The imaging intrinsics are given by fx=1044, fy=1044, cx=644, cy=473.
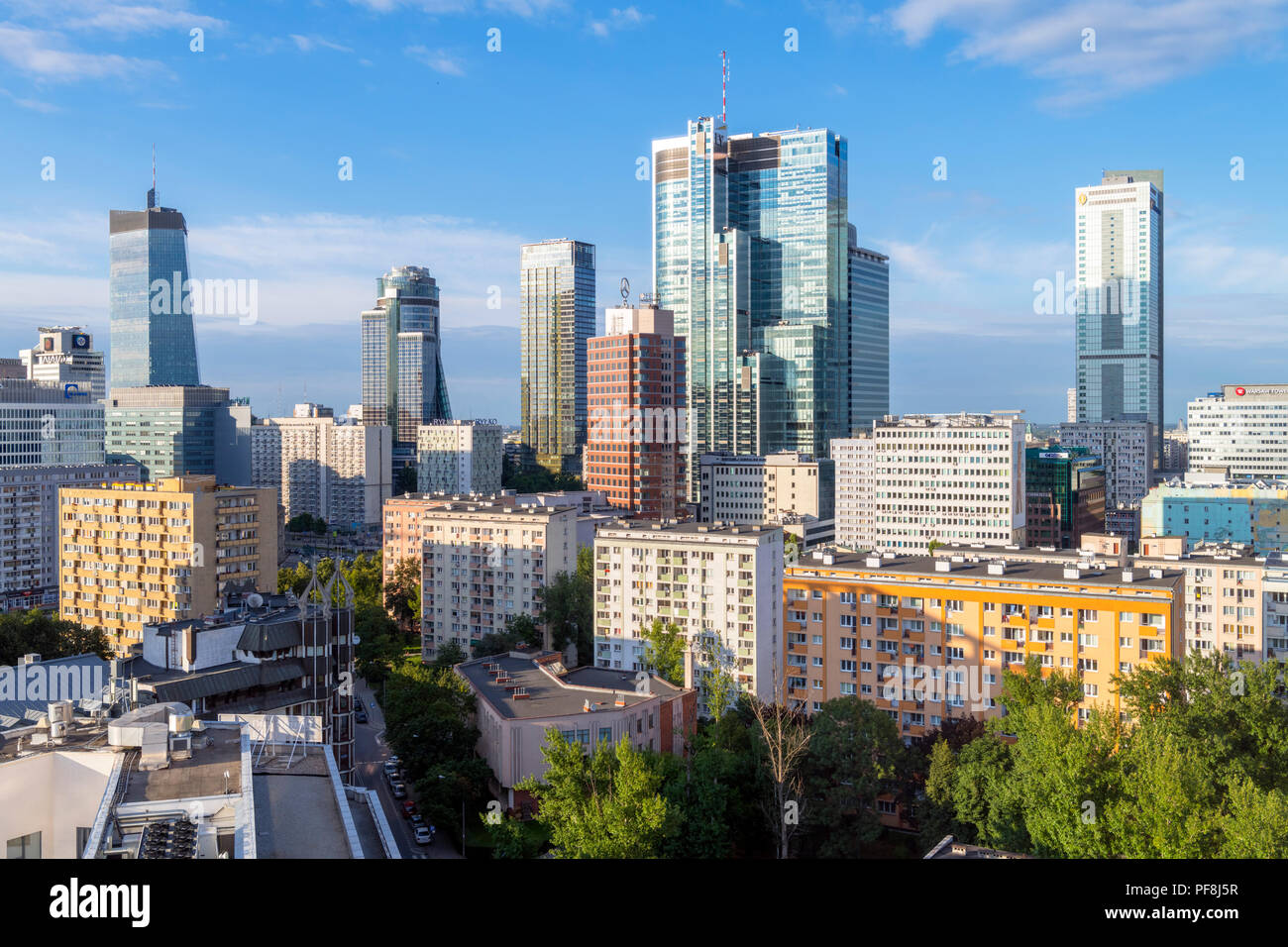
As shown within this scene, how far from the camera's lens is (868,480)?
188 ft

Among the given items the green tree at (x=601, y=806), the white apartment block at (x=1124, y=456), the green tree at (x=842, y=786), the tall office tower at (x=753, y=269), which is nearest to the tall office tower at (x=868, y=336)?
the tall office tower at (x=753, y=269)

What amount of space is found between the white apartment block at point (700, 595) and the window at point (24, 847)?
1743cm

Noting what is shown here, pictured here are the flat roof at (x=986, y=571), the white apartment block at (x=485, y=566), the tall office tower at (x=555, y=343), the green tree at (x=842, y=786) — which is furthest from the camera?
the tall office tower at (x=555, y=343)

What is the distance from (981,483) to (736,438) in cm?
2685

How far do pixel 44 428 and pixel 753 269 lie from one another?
47.9 metres

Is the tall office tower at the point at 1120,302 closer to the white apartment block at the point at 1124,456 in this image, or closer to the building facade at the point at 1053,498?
the white apartment block at the point at 1124,456

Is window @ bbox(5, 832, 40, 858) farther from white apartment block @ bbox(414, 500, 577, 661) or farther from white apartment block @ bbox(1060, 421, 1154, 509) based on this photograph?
white apartment block @ bbox(1060, 421, 1154, 509)

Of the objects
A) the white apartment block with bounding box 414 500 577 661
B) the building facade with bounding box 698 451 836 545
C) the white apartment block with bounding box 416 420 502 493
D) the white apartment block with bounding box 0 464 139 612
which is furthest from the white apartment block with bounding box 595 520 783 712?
the white apartment block with bounding box 416 420 502 493

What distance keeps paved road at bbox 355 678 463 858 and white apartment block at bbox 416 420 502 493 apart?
45.6 m

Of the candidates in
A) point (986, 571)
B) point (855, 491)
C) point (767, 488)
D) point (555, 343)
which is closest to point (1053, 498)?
point (855, 491)

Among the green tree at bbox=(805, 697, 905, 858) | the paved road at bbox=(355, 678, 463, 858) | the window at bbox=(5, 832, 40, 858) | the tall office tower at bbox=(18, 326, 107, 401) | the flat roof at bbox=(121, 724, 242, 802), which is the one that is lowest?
the paved road at bbox=(355, 678, 463, 858)

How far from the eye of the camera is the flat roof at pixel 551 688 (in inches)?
838

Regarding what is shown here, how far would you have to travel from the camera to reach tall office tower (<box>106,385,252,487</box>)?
75.0 meters
